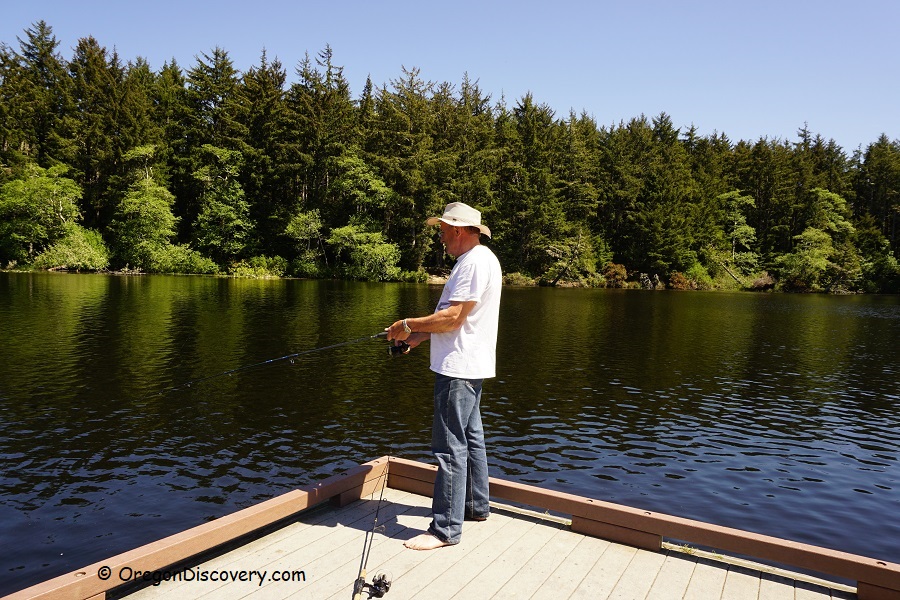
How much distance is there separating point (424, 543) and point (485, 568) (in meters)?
0.49

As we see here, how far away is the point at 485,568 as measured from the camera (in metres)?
4.25

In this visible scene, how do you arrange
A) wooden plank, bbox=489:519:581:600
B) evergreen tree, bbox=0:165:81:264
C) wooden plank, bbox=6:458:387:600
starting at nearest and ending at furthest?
1. wooden plank, bbox=6:458:387:600
2. wooden plank, bbox=489:519:581:600
3. evergreen tree, bbox=0:165:81:264

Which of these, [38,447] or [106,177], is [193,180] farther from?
[38,447]

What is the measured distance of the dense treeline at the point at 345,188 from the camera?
177ft

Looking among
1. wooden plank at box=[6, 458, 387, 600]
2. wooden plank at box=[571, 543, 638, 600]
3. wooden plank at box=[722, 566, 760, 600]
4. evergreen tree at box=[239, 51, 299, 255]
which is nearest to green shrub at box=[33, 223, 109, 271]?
evergreen tree at box=[239, 51, 299, 255]

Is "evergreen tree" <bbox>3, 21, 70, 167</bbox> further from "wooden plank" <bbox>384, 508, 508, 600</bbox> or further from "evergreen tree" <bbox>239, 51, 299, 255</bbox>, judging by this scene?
"wooden plank" <bbox>384, 508, 508, 600</bbox>

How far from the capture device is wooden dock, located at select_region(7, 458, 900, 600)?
12.6 feet

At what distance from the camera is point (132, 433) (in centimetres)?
1018

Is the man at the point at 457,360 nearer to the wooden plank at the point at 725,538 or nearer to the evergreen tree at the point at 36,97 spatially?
the wooden plank at the point at 725,538

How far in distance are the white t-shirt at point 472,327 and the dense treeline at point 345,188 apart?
49.2 meters

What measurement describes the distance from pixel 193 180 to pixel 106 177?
7328 millimetres

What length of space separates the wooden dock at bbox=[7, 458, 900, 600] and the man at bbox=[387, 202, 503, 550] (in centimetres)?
28

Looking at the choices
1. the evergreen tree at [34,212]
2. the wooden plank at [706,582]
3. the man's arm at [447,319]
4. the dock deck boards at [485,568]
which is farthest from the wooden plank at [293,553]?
the evergreen tree at [34,212]

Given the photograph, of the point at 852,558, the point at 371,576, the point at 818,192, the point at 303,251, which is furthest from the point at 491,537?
the point at 818,192
